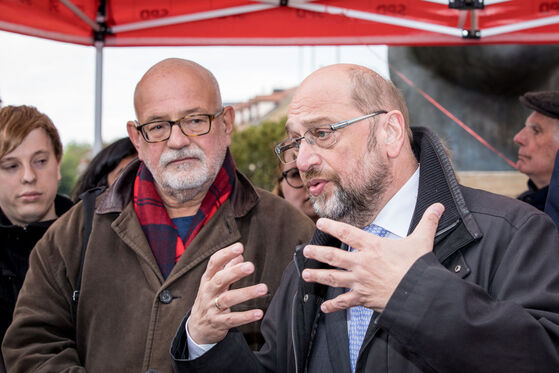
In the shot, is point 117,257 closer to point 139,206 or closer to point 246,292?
point 139,206

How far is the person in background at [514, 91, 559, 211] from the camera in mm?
4102

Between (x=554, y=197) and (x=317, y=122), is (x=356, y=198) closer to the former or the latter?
(x=317, y=122)

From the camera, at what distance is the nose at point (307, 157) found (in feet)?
6.25

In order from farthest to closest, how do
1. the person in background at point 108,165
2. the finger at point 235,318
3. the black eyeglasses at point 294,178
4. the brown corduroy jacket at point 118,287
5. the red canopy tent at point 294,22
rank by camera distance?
the red canopy tent at point 294,22 < the person in background at point 108,165 < the black eyeglasses at point 294,178 < the brown corduroy jacket at point 118,287 < the finger at point 235,318

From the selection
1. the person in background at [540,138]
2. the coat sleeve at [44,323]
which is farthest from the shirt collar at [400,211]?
the person in background at [540,138]

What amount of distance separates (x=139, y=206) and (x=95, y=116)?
2.52 m

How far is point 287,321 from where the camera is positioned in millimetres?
2062

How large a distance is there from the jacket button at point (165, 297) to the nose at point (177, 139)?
0.61 m

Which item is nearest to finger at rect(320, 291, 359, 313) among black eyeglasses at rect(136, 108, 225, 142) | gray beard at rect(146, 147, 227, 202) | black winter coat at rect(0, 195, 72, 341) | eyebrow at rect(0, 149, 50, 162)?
gray beard at rect(146, 147, 227, 202)

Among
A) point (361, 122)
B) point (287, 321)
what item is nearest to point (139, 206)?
point (287, 321)

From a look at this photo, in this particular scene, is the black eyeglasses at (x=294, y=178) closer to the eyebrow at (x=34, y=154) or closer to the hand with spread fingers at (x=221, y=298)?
the eyebrow at (x=34, y=154)

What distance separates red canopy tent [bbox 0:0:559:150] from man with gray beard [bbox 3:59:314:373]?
2.08m

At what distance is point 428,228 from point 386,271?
17 centimetres

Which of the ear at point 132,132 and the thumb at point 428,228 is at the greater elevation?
the ear at point 132,132
